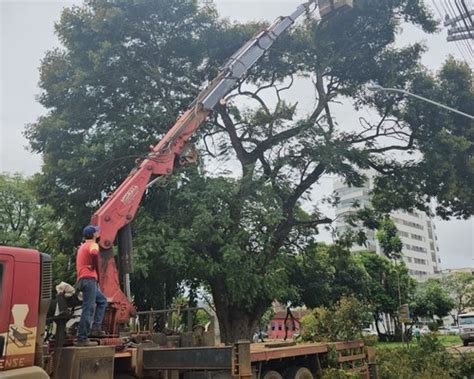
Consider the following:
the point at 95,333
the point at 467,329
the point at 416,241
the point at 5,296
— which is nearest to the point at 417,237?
the point at 416,241

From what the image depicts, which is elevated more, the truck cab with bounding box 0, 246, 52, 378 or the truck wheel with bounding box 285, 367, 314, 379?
the truck cab with bounding box 0, 246, 52, 378

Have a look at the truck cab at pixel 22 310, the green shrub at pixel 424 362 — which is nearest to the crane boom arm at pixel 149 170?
the truck cab at pixel 22 310

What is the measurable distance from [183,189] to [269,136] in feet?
17.2

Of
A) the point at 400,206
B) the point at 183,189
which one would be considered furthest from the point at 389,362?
the point at 400,206

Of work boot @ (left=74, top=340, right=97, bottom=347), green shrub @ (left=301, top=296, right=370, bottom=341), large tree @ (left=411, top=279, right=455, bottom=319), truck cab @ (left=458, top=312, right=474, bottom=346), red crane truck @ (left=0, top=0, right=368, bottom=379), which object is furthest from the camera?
large tree @ (left=411, top=279, right=455, bottom=319)

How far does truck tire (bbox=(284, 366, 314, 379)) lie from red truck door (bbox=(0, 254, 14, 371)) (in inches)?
217

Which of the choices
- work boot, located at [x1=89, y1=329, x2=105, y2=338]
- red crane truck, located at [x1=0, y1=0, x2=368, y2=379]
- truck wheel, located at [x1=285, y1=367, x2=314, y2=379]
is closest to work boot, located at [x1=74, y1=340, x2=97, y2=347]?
red crane truck, located at [x1=0, y1=0, x2=368, y2=379]

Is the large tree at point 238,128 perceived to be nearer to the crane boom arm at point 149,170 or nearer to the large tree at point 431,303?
the crane boom arm at point 149,170

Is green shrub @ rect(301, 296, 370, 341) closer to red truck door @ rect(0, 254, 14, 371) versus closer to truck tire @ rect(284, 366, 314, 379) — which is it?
truck tire @ rect(284, 366, 314, 379)

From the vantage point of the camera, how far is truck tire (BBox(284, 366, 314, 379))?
8719mm

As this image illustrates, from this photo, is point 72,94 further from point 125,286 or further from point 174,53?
point 125,286

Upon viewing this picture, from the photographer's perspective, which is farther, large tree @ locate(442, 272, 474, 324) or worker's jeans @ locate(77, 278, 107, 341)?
large tree @ locate(442, 272, 474, 324)

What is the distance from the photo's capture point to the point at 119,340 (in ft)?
23.5

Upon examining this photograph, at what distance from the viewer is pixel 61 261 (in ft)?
56.5
